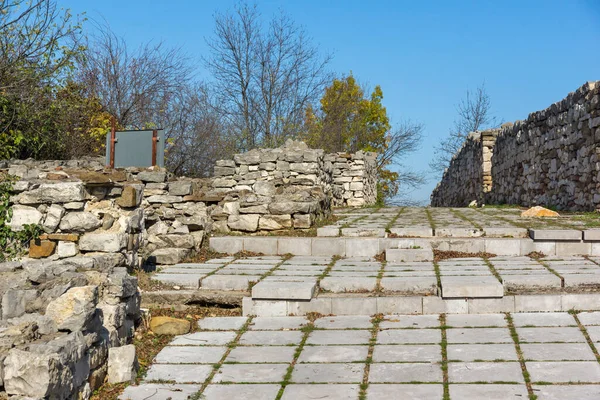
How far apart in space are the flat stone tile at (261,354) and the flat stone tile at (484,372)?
44.2 inches

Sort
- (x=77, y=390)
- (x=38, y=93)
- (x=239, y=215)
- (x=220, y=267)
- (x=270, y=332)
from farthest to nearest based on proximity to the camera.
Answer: (x=38, y=93) < (x=239, y=215) < (x=220, y=267) < (x=270, y=332) < (x=77, y=390)

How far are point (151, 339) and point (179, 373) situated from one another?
34.8 inches

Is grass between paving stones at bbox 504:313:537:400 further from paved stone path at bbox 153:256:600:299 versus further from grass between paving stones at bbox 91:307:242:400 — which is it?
grass between paving stones at bbox 91:307:242:400

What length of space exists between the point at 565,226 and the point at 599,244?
36.2 inches

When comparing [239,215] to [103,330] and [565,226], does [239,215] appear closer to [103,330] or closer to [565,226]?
[565,226]

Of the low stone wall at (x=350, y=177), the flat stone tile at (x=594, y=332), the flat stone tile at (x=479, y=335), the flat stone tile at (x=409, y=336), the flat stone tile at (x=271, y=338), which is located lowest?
the flat stone tile at (x=271, y=338)

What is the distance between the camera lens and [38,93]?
14.9m

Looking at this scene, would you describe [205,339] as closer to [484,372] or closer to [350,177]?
[484,372]

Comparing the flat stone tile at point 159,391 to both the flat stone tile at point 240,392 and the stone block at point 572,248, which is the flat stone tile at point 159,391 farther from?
the stone block at point 572,248

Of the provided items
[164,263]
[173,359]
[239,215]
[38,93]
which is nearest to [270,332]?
[173,359]

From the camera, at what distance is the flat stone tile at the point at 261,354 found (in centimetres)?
479

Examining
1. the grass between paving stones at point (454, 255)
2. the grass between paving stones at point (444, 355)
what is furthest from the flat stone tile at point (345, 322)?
the grass between paving stones at point (454, 255)

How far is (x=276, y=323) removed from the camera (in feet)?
19.0

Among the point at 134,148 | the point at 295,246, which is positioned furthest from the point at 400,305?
the point at 134,148
